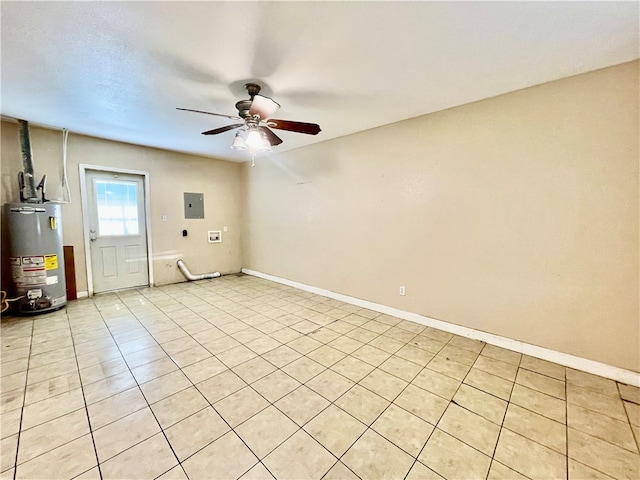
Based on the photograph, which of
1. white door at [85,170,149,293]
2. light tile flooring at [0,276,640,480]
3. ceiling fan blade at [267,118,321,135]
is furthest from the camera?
white door at [85,170,149,293]

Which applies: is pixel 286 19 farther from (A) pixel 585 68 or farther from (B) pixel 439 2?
(A) pixel 585 68

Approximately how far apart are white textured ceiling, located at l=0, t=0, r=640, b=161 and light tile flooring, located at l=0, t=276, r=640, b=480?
2.53 metres

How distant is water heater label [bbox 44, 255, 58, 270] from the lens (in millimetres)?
3354

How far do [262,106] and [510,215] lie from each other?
8.47 ft

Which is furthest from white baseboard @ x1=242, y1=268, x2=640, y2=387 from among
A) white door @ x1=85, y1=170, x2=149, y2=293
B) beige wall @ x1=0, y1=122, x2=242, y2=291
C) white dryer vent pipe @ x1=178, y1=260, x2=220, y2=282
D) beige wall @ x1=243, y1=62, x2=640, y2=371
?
white door @ x1=85, y1=170, x2=149, y2=293

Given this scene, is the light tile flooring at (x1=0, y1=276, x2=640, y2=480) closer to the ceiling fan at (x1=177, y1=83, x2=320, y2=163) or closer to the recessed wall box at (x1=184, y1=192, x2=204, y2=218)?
the ceiling fan at (x1=177, y1=83, x2=320, y2=163)

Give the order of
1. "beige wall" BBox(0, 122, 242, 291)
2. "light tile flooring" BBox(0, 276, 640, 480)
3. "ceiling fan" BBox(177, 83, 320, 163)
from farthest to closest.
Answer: "beige wall" BBox(0, 122, 242, 291) → "ceiling fan" BBox(177, 83, 320, 163) → "light tile flooring" BBox(0, 276, 640, 480)

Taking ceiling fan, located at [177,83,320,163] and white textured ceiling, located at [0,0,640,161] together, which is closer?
white textured ceiling, located at [0,0,640,161]

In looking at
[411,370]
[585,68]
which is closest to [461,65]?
[585,68]

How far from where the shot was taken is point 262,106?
222 centimetres

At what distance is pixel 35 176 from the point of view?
11.9ft

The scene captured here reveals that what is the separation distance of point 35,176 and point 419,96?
516cm

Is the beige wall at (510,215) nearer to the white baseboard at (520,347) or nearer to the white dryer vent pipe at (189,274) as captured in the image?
the white baseboard at (520,347)

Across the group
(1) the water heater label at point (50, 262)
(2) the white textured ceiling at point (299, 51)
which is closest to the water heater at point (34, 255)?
(1) the water heater label at point (50, 262)
